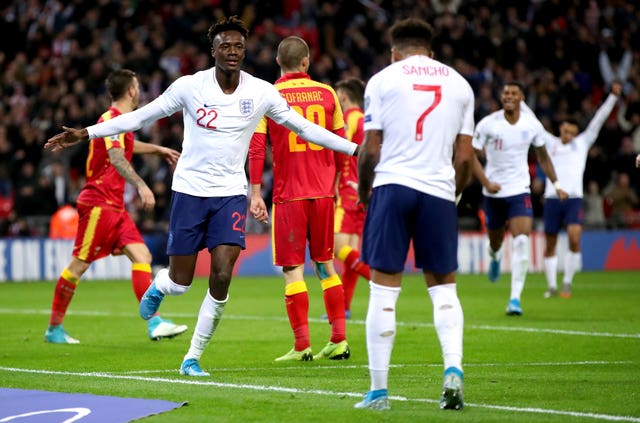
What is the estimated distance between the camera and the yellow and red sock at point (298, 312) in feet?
34.6

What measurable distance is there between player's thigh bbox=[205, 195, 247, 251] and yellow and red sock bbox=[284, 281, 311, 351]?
150 centimetres

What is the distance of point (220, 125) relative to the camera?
9.18 meters

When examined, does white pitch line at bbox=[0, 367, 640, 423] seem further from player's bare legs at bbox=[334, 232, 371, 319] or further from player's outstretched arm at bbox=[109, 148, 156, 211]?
player's bare legs at bbox=[334, 232, 371, 319]

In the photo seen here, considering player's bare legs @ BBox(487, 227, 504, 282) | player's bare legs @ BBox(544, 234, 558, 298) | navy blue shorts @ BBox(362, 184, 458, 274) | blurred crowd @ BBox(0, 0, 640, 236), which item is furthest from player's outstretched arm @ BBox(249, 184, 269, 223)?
blurred crowd @ BBox(0, 0, 640, 236)

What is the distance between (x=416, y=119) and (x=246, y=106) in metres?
2.10

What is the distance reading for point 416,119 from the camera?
7484 mm

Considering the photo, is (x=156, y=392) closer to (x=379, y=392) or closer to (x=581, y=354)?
(x=379, y=392)

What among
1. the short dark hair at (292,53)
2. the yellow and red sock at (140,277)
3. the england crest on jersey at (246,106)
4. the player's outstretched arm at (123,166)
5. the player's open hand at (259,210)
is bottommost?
the yellow and red sock at (140,277)

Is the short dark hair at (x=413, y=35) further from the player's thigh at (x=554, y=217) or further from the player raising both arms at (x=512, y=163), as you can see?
the player's thigh at (x=554, y=217)

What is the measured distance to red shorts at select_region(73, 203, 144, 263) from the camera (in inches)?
494

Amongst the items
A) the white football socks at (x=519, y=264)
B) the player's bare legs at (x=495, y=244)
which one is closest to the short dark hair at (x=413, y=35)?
the white football socks at (x=519, y=264)

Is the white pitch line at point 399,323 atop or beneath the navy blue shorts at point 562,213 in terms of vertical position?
beneath

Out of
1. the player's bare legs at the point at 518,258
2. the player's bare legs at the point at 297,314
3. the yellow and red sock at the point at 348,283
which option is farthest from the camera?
the player's bare legs at the point at 518,258

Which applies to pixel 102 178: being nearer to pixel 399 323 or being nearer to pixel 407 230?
pixel 399 323
